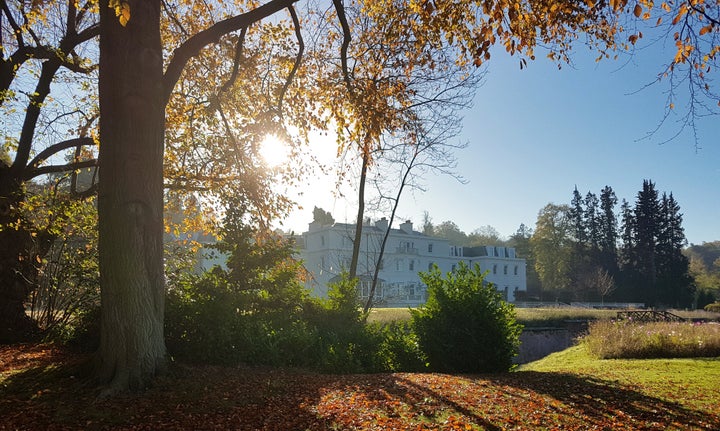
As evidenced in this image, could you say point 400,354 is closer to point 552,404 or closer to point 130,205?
point 552,404

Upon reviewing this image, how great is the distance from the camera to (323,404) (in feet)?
19.7

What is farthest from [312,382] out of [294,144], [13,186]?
[13,186]

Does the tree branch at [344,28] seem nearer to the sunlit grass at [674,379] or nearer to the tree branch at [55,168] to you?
the tree branch at [55,168]

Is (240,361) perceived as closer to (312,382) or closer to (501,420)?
(312,382)

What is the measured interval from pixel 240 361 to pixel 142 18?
617cm

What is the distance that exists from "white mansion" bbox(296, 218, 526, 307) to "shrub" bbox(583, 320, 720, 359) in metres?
29.7

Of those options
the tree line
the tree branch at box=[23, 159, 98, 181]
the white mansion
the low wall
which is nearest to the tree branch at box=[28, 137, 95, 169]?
the tree branch at box=[23, 159, 98, 181]

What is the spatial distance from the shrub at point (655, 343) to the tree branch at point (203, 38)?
13794 mm

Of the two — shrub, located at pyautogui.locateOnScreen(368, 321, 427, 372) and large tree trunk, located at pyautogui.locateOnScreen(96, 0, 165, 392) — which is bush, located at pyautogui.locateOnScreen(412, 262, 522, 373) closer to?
shrub, located at pyautogui.locateOnScreen(368, 321, 427, 372)

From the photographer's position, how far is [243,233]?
10492mm

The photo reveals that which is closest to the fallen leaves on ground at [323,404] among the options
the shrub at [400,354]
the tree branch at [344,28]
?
the shrub at [400,354]

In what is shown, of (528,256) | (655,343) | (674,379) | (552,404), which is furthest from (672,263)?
(552,404)

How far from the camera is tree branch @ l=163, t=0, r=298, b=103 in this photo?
6859mm

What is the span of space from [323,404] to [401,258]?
166 feet
